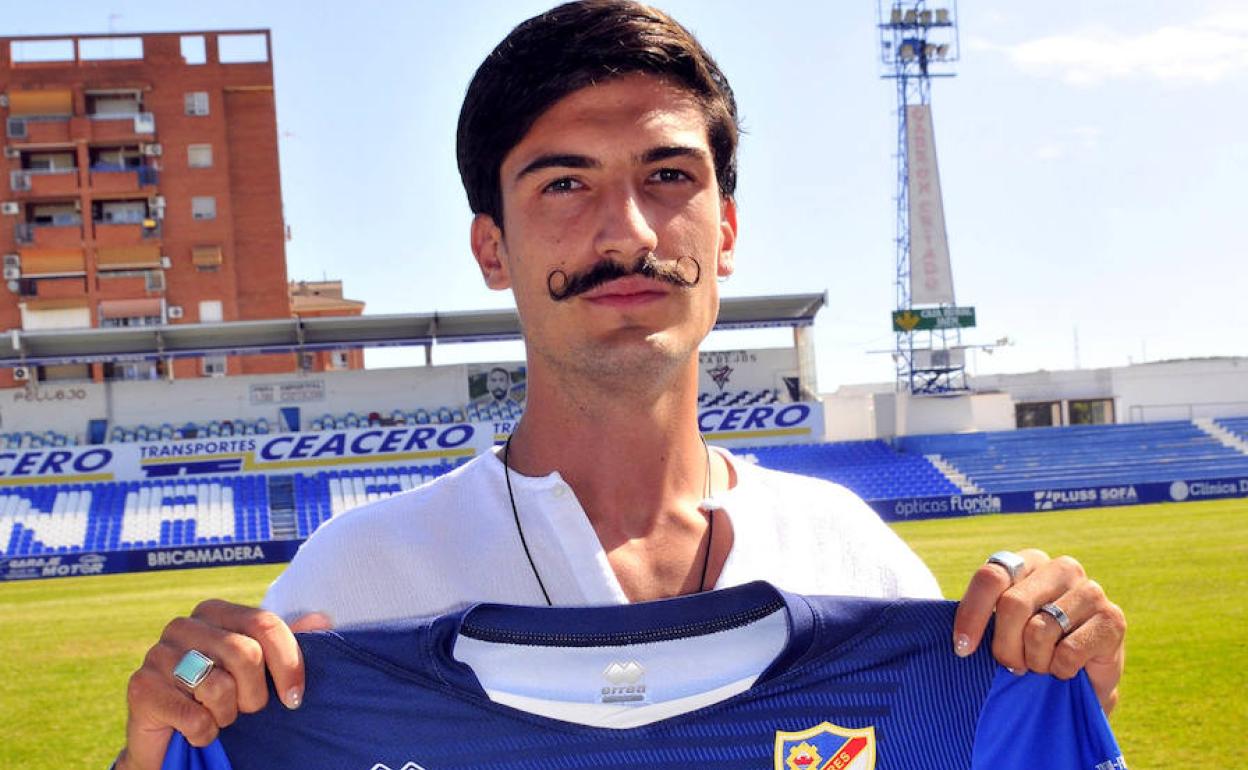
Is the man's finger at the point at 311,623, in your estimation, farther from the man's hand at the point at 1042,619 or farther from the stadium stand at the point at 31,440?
the stadium stand at the point at 31,440

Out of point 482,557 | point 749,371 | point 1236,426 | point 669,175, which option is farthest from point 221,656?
point 1236,426

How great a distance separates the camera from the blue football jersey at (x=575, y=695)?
2324mm

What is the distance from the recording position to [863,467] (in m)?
38.5

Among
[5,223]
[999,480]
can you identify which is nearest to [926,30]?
[999,480]

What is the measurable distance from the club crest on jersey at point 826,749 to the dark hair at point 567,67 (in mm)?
1245

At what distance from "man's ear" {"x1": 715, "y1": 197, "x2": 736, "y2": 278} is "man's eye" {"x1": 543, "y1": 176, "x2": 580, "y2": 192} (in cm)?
40

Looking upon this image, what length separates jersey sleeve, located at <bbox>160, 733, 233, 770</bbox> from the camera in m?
2.25

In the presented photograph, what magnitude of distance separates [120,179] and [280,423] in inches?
754

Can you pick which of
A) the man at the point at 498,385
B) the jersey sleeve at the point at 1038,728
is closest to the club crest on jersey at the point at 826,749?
the jersey sleeve at the point at 1038,728

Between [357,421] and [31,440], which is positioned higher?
[31,440]

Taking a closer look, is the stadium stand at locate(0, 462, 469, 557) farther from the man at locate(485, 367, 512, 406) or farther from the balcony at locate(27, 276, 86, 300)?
the balcony at locate(27, 276, 86, 300)

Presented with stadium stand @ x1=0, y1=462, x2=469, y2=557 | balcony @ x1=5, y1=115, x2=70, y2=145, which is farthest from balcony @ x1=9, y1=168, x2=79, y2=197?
stadium stand @ x1=0, y1=462, x2=469, y2=557

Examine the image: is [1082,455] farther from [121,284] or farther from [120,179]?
[120,179]

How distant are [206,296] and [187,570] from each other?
28.0m
